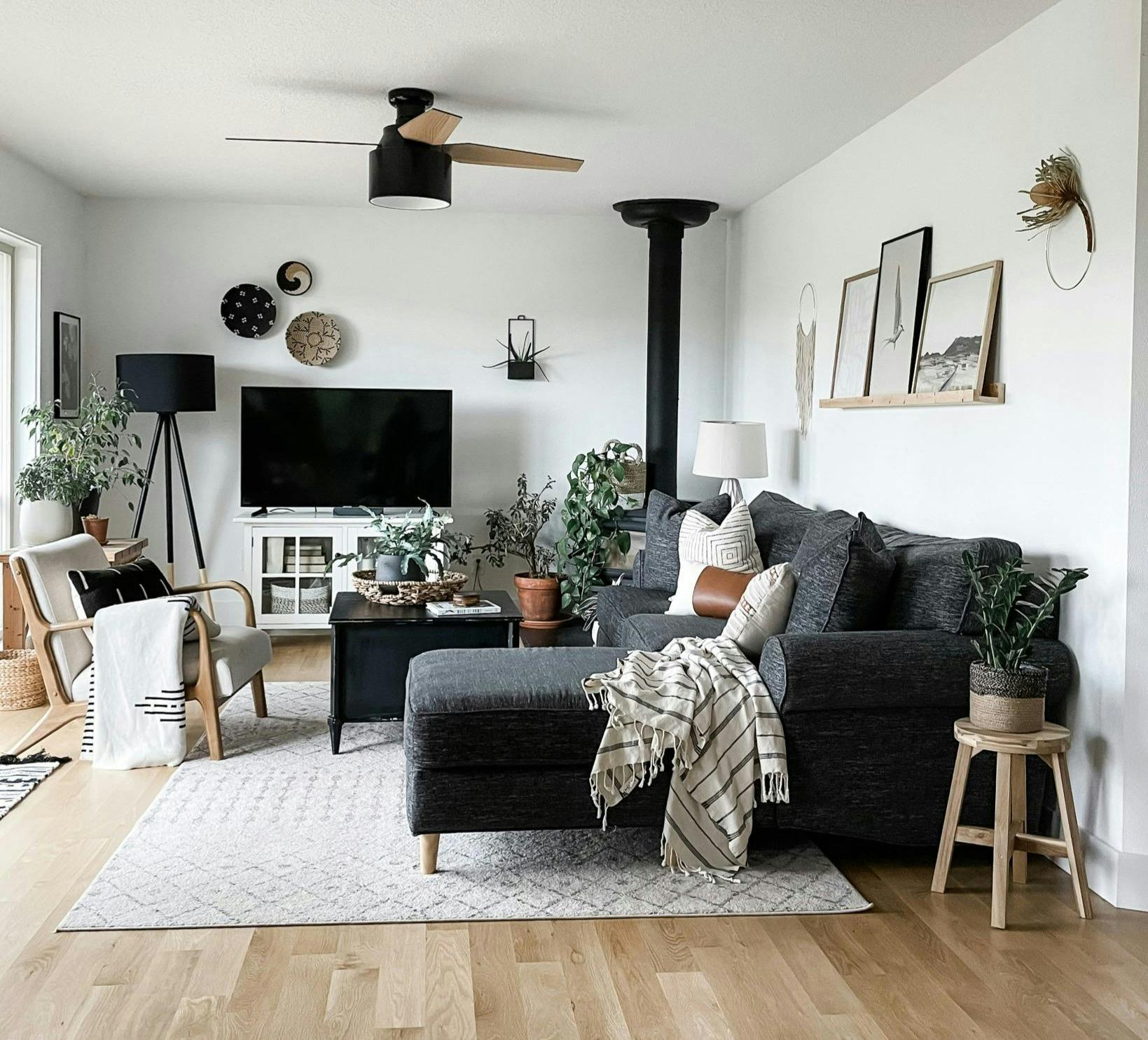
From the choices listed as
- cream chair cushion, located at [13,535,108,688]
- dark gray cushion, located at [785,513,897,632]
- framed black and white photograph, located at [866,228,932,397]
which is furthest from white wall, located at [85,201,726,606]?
dark gray cushion, located at [785,513,897,632]

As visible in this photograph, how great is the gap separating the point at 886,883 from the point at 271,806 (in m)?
1.92

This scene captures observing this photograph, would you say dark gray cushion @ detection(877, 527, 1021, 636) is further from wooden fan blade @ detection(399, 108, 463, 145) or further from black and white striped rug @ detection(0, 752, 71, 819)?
black and white striped rug @ detection(0, 752, 71, 819)

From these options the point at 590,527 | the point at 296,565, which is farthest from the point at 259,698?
the point at 590,527

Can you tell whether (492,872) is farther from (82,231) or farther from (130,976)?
(82,231)

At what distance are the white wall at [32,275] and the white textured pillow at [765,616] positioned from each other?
160 inches

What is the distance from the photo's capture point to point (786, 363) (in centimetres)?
603

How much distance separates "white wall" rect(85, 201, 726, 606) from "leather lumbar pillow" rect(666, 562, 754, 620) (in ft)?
8.01

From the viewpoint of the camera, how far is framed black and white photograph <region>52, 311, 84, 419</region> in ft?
20.4

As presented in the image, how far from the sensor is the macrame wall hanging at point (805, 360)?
5.55m

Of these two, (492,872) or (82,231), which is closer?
(492,872)

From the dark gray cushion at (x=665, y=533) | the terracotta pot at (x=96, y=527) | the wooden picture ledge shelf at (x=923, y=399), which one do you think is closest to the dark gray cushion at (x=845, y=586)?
the wooden picture ledge shelf at (x=923, y=399)

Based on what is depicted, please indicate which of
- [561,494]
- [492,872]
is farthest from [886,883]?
[561,494]

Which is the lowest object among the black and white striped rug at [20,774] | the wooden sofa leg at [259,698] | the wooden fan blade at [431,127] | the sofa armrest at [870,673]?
the black and white striped rug at [20,774]

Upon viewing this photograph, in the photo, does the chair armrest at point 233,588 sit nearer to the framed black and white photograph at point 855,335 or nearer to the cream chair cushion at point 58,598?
the cream chair cushion at point 58,598
